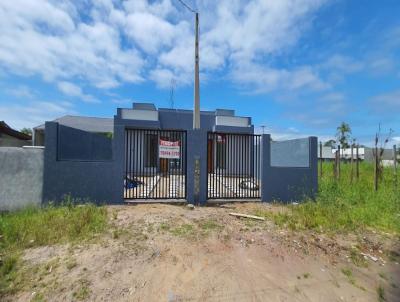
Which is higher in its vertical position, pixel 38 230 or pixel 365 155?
pixel 365 155

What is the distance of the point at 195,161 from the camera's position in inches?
310

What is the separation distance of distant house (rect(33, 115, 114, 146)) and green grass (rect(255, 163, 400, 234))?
52.2ft

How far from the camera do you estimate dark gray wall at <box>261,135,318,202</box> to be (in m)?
8.44

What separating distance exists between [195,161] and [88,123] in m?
17.4

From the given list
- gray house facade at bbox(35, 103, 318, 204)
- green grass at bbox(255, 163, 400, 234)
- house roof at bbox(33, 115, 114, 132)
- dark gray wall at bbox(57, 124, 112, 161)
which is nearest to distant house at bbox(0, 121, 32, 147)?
house roof at bbox(33, 115, 114, 132)

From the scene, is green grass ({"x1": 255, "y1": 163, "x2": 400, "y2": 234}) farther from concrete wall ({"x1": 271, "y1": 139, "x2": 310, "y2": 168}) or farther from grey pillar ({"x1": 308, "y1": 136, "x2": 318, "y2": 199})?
concrete wall ({"x1": 271, "y1": 139, "x2": 310, "y2": 168})

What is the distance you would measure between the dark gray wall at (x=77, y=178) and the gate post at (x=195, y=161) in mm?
1932

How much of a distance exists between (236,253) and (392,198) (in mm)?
5701

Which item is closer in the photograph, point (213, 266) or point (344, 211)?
point (213, 266)

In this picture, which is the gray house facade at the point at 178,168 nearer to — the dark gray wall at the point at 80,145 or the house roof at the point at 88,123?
the dark gray wall at the point at 80,145

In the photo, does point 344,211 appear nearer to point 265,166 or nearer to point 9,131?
point 265,166

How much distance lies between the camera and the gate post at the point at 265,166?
834 centimetres

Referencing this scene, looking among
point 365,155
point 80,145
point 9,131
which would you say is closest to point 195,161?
point 80,145

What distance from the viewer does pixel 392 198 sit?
25.5ft
